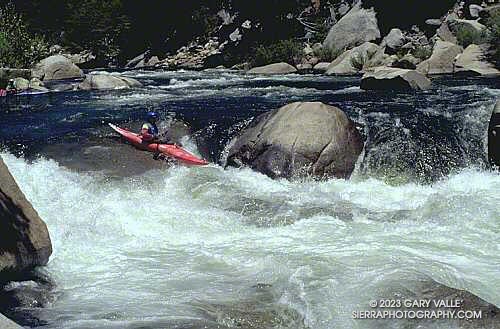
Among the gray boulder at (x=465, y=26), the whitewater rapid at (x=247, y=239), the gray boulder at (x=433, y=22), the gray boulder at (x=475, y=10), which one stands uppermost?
the gray boulder at (x=475, y=10)

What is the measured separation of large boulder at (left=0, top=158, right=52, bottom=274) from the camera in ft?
18.2

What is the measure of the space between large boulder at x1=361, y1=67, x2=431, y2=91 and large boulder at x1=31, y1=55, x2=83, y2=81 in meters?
13.5

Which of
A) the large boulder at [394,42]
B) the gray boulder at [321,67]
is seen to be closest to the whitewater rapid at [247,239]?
the large boulder at [394,42]

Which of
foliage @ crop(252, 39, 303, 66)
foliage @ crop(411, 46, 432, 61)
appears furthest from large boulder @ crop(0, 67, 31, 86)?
foliage @ crop(411, 46, 432, 61)

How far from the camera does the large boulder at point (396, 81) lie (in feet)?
51.2

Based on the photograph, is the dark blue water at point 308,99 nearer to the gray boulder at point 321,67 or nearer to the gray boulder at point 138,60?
the gray boulder at point 321,67

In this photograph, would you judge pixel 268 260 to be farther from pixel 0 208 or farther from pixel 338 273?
pixel 0 208

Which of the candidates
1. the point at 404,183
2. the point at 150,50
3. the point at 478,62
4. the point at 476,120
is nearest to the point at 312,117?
the point at 404,183

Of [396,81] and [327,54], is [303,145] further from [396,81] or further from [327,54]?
[327,54]

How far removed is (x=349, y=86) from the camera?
17.6m

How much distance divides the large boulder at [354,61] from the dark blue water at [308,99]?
2768mm

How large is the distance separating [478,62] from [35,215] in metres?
17.1

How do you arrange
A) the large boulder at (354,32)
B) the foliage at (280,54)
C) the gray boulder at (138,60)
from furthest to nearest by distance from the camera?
the gray boulder at (138,60)
the foliage at (280,54)
the large boulder at (354,32)

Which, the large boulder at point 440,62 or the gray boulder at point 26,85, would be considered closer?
the gray boulder at point 26,85
